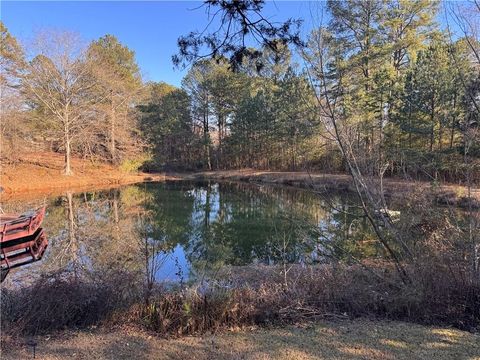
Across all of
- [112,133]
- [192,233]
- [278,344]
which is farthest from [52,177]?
[278,344]

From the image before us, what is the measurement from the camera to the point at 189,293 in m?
4.39

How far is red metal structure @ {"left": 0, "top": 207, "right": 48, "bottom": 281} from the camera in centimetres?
905

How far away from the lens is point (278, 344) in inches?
140

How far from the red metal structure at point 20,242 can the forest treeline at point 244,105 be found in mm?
7356

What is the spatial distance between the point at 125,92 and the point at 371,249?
95.6ft

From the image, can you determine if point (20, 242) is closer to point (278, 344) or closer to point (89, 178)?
point (278, 344)

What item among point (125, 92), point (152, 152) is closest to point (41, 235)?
point (125, 92)

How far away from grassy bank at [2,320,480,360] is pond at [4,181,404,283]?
116 cm

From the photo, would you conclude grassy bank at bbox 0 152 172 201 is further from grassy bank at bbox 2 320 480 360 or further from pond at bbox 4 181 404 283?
grassy bank at bbox 2 320 480 360

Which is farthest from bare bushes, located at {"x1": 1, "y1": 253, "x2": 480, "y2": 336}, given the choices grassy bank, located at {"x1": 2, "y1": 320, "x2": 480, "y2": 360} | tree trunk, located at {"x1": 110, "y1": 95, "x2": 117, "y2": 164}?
tree trunk, located at {"x1": 110, "y1": 95, "x2": 117, "y2": 164}

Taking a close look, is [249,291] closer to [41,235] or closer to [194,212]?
[41,235]

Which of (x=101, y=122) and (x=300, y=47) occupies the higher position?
(x=101, y=122)

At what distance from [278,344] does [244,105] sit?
3414cm

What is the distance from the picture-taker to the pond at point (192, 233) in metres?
7.27
